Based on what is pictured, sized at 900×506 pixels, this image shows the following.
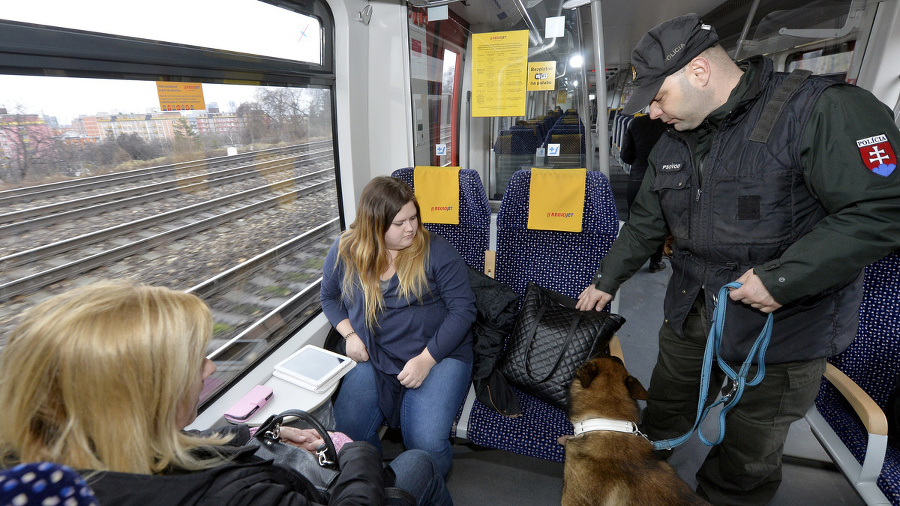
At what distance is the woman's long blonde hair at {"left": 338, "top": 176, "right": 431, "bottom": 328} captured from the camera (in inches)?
73.3

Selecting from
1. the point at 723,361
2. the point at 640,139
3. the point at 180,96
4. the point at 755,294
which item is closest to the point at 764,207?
the point at 755,294

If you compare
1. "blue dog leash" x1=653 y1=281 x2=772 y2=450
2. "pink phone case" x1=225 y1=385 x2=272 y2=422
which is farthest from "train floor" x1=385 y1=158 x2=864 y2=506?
"pink phone case" x1=225 y1=385 x2=272 y2=422

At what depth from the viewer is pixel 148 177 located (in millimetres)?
1630

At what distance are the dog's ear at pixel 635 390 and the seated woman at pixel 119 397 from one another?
Answer: 1218mm

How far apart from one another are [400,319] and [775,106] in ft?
5.22

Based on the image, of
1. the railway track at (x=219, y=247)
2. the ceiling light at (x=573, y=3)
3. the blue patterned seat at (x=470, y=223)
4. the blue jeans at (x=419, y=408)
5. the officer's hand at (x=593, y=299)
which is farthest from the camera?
the ceiling light at (x=573, y=3)

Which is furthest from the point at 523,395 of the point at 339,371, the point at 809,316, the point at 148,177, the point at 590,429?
the point at 148,177

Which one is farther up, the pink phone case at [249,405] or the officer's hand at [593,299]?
the officer's hand at [593,299]

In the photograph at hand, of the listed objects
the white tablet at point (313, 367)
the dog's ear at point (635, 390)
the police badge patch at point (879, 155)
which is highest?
the police badge patch at point (879, 155)

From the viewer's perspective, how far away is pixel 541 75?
2551 millimetres

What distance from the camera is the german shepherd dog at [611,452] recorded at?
1.28 metres

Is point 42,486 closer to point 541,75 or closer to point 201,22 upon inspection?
point 201,22

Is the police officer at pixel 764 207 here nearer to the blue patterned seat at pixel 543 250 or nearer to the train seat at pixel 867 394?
the train seat at pixel 867 394

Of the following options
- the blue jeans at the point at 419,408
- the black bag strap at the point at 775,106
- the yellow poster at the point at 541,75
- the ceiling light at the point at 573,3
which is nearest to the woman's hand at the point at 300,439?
the blue jeans at the point at 419,408
